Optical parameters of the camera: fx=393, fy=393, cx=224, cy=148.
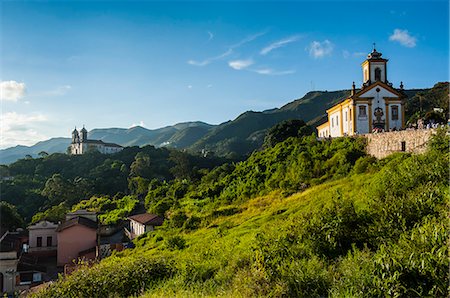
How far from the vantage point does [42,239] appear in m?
33.4

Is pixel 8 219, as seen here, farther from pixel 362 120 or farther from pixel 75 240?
pixel 362 120

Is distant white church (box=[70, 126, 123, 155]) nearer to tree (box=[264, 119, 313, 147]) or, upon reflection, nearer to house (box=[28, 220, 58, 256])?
house (box=[28, 220, 58, 256])

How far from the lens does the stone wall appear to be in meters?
17.1

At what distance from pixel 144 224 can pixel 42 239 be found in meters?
10.2

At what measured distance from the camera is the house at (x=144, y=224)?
30000 millimetres

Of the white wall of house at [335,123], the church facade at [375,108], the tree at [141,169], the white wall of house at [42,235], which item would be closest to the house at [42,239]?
the white wall of house at [42,235]

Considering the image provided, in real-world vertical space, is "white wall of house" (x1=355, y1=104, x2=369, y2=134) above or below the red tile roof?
above

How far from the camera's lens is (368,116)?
27500 mm

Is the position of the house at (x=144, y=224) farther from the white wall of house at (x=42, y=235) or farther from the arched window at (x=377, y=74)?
the arched window at (x=377, y=74)

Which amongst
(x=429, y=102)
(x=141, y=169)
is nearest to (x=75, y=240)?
(x=141, y=169)

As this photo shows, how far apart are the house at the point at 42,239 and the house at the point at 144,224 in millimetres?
6573

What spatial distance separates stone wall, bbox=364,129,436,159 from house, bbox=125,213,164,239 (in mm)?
16943

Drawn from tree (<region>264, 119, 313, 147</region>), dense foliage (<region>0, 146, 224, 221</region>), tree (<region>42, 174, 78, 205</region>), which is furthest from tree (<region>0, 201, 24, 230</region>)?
tree (<region>264, 119, 313, 147</region>)

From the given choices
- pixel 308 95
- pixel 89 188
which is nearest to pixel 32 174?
pixel 89 188
